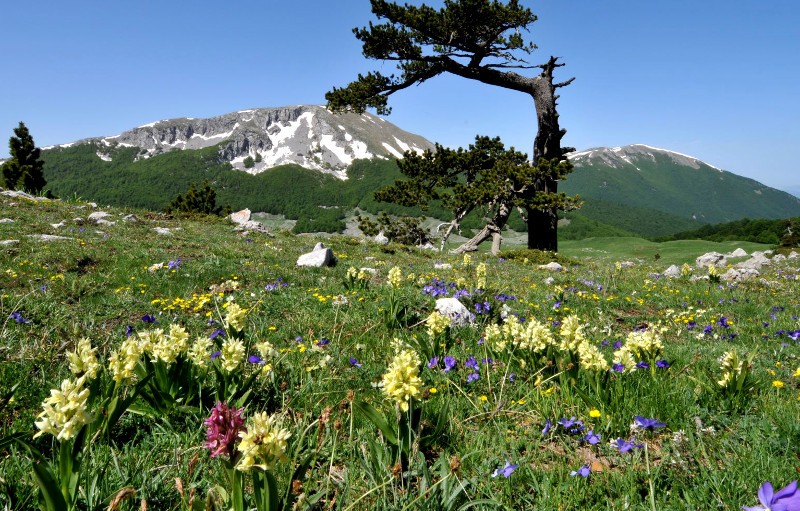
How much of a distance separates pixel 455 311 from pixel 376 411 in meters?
A: 3.66

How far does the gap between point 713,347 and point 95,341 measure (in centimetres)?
757

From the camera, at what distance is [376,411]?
8.76 feet

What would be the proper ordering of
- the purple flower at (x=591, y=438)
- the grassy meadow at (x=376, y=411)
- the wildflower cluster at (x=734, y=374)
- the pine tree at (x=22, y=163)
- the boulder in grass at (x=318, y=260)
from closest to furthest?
the grassy meadow at (x=376, y=411), the purple flower at (x=591, y=438), the wildflower cluster at (x=734, y=374), the boulder in grass at (x=318, y=260), the pine tree at (x=22, y=163)

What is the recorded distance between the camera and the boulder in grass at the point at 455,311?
605 centimetres

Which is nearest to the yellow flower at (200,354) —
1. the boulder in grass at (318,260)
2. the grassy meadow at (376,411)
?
the grassy meadow at (376,411)

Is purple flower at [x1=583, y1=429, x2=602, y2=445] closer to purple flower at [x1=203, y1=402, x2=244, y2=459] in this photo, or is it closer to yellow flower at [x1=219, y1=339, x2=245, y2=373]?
purple flower at [x1=203, y1=402, x2=244, y2=459]

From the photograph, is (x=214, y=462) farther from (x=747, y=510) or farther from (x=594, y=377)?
(x=594, y=377)

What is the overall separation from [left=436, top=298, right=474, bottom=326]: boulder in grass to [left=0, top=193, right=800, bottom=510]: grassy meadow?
0.28 m

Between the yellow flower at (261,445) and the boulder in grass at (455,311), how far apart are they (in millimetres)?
4476

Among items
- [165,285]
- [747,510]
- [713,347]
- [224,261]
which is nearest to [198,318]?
[165,285]

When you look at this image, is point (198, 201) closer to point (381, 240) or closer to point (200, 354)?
point (381, 240)

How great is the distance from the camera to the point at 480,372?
4.45m

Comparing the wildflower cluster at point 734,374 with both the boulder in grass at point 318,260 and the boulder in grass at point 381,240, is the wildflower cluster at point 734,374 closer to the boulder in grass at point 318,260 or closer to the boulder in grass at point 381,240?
the boulder in grass at point 318,260

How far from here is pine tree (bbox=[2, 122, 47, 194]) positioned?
59156 mm
